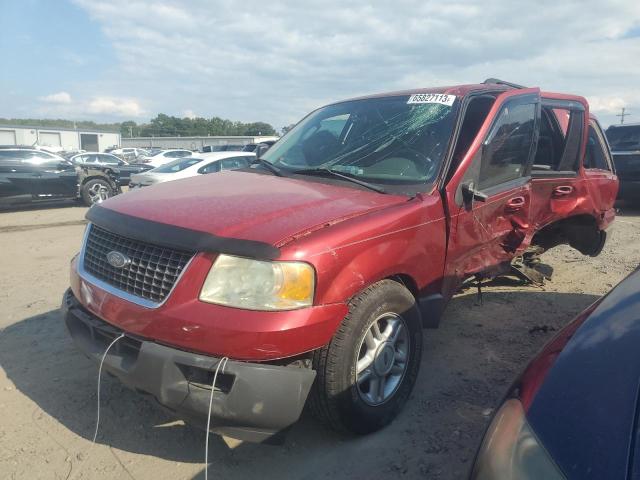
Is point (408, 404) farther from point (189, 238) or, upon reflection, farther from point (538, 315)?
point (538, 315)

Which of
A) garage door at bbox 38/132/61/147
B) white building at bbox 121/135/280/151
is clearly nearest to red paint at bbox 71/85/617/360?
white building at bbox 121/135/280/151

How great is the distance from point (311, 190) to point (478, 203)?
1.21 m

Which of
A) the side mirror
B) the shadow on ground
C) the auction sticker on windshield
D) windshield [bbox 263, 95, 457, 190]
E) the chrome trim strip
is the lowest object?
the shadow on ground

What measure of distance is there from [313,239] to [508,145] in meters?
2.12

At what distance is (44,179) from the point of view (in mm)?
12102

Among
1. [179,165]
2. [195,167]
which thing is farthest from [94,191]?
[195,167]

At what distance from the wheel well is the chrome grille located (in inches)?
154

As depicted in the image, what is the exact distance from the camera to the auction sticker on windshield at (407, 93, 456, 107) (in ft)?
11.7

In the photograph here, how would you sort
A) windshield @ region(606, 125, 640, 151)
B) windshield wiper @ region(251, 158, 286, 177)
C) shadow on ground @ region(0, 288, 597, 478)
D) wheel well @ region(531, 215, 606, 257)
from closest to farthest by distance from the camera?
shadow on ground @ region(0, 288, 597, 478) → windshield wiper @ region(251, 158, 286, 177) → wheel well @ region(531, 215, 606, 257) → windshield @ region(606, 125, 640, 151)

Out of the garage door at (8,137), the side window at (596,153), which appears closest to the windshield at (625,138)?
the side window at (596,153)

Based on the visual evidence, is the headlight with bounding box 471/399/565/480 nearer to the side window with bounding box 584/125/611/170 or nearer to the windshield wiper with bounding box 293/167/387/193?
the windshield wiper with bounding box 293/167/387/193

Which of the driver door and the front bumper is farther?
the driver door

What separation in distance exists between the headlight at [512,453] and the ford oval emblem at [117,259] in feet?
6.25

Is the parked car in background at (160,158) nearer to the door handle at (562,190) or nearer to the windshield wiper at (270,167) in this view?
the windshield wiper at (270,167)
